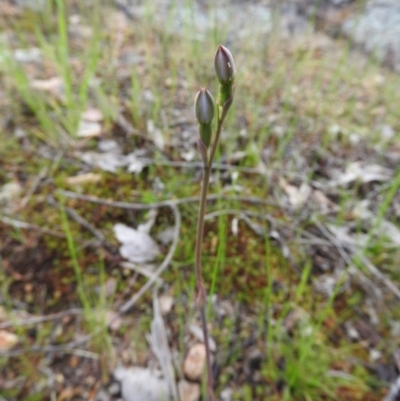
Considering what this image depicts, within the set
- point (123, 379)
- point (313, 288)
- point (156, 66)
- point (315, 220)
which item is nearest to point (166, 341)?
point (123, 379)

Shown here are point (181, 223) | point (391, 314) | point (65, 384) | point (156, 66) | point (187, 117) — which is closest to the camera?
point (65, 384)

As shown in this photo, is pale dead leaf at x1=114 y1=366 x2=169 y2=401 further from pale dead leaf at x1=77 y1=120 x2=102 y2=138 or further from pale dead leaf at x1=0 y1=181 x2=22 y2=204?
pale dead leaf at x1=77 y1=120 x2=102 y2=138

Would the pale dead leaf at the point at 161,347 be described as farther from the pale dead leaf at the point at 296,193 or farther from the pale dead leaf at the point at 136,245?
the pale dead leaf at the point at 296,193

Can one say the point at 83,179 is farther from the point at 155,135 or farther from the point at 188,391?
the point at 188,391

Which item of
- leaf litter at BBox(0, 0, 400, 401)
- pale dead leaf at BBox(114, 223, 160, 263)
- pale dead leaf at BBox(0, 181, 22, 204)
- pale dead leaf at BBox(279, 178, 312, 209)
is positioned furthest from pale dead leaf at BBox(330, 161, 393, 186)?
pale dead leaf at BBox(0, 181, 22, 204)

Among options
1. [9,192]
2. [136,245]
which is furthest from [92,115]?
[136,245]

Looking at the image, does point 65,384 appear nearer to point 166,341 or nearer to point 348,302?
point 166,341

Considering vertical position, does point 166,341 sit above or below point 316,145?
below
